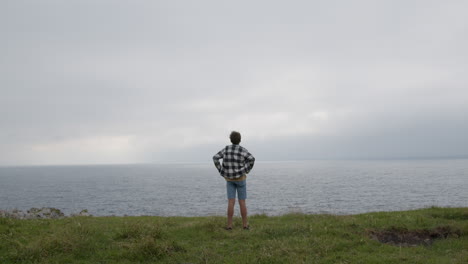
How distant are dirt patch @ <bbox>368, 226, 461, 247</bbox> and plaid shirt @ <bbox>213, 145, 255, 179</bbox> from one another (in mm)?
4441

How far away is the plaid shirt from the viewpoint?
10.5 m

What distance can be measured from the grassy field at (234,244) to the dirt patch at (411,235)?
0.15 feet

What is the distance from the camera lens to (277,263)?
7547 mm

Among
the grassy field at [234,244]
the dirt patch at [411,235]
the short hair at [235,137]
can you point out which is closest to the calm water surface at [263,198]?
the dirt patch at [411,235]

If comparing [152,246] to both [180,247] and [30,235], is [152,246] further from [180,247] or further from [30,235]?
[30,235]

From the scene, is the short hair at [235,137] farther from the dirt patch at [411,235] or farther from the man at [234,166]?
the dirt patch at [411,235]

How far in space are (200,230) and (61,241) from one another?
4233 millimetres

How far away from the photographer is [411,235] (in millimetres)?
10367

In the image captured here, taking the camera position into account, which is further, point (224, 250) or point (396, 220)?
point (396, 220)

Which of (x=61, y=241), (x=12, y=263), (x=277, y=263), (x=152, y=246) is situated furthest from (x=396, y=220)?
(x=12, y=263)

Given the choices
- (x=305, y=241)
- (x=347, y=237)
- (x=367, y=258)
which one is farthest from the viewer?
(x=347, y=237)

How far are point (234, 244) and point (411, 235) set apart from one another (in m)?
5.72

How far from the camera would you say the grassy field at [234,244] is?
800 centimetres

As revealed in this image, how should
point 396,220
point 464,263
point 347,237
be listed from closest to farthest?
point 464,263 → point 347,237 → point 396,220
